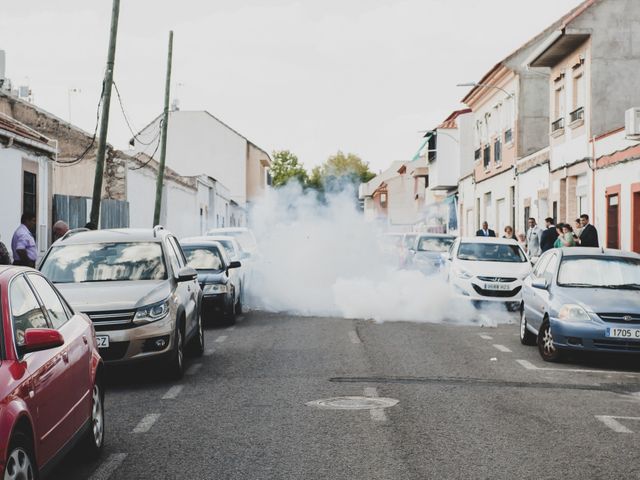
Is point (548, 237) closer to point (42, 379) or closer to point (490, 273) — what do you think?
point (490, 273)

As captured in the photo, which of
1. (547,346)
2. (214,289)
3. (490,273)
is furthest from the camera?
(490,273)

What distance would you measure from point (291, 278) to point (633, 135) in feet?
33.9

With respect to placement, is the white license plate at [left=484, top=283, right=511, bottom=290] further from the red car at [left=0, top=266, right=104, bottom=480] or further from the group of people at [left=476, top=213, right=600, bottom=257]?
the red car at [left=0, top=266, right=104, bottom=480]

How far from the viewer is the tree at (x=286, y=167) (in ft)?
398

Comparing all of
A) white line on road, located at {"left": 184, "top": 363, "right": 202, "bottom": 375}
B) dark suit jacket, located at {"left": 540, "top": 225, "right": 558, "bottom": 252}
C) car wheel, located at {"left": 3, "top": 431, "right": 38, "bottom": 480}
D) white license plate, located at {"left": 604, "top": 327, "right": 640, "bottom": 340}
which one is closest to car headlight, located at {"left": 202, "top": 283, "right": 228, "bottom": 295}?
white line on road, located at {"left": 184, "top": 363, "right": 202, "bottom": 375}

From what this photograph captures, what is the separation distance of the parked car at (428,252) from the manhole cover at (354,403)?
2055 cm

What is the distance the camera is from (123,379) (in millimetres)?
10977

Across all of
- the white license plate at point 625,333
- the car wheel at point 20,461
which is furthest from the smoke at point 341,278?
the car wheel at point 20,461

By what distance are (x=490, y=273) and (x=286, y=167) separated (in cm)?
10309

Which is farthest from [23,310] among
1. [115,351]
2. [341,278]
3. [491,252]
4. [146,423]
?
[341,278]

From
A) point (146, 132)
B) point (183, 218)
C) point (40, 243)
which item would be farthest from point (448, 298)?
point (146, 132)

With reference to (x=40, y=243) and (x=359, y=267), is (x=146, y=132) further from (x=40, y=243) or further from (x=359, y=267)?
(x=40, y=243)

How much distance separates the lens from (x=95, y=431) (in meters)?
6.93

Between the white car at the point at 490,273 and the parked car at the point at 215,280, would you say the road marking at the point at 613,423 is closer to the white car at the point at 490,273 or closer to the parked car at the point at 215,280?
the parked car at the point at 215,280
